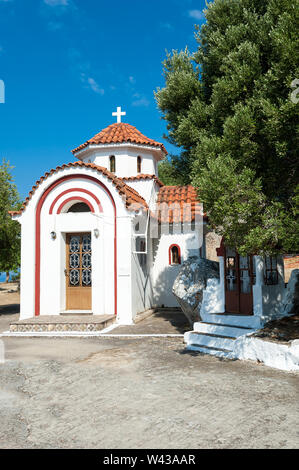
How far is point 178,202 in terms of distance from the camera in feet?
57.7

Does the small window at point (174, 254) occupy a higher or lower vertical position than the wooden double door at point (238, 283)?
higher

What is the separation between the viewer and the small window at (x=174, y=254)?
56.3 ft

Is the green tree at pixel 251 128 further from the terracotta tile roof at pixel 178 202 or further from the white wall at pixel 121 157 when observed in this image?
the white wall at pixel 121 157

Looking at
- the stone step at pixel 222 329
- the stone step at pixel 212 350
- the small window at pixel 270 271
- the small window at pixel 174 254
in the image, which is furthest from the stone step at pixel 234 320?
the small window at pixel 174 254

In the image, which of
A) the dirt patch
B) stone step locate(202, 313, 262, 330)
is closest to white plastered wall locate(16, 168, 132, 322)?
stone step locate(202, 313, 262, 330)

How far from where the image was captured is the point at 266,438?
4.54 meters

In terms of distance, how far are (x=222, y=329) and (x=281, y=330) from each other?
1590 millimetres

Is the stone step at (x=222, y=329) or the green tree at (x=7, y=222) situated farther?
the green tree at (x=7, y=222)

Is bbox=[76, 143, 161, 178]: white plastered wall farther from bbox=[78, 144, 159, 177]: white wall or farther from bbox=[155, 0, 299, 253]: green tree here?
bbox=[155, 0, 299, 253]: green tree

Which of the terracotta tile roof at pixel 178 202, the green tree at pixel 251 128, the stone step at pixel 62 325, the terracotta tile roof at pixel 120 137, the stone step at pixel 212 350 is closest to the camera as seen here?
the green tree at pixel 251 128

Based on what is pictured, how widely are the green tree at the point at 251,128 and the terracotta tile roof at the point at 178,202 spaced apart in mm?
5057

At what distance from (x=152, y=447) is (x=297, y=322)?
6.19 meters

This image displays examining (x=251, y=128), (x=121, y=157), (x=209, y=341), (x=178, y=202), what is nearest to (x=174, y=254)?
(x=178, y=202)

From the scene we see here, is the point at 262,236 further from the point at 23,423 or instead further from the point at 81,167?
the point at 81,167
